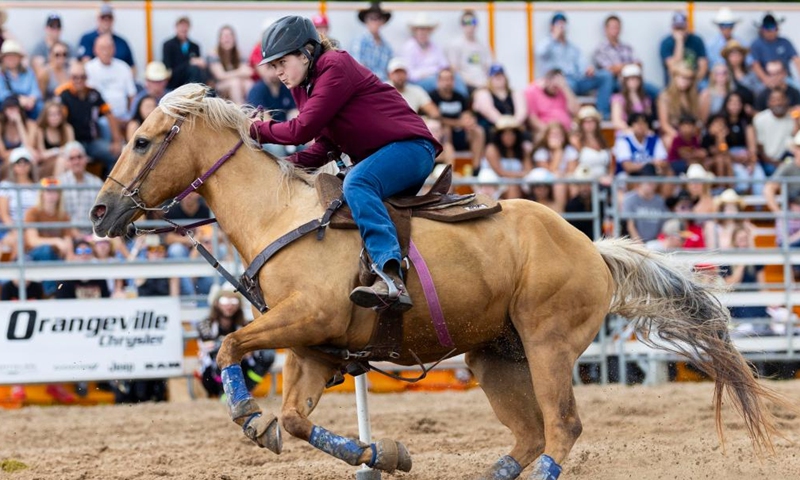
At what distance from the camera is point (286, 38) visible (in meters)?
6.04

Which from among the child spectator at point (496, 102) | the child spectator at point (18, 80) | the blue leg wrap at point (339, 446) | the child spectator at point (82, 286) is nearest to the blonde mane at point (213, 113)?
the blue leg wrap at point (339, 446)

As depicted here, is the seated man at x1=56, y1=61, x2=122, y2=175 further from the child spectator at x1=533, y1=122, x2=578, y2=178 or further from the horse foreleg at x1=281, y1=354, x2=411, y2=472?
the horse foreleg at x1=281, y1=354, x2=411, y2=472

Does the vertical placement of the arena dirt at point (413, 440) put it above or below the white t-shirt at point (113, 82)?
below

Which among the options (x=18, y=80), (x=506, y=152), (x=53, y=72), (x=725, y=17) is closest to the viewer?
(x=18, y=80)

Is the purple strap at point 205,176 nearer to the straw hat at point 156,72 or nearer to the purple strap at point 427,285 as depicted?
the purple strap at point 427,285

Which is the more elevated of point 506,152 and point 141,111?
point 141,111

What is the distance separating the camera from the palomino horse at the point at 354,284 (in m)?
5.93

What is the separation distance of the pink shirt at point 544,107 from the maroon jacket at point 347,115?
7.96 meters

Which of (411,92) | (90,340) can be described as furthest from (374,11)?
(90,340)

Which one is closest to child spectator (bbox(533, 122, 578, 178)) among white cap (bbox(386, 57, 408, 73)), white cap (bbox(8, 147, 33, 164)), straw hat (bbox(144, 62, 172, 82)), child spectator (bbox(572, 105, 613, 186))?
child spectator (bbox(572, 105, 613, 186))

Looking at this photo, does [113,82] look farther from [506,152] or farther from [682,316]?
[682,316]

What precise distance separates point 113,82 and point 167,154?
23.8ft

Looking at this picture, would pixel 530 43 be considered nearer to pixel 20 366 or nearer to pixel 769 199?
pixel 769 199

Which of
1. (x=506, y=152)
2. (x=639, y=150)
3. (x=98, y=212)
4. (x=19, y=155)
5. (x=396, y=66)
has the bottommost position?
(x=639, y=150)
